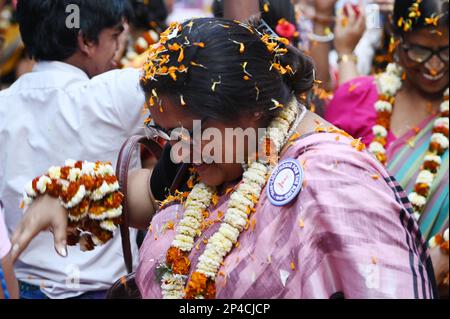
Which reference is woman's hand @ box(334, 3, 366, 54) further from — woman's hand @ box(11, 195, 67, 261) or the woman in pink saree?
woman's hand @ box(11, 195, 67, 261)

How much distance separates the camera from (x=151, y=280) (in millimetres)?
2340

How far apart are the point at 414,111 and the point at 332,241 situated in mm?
1912

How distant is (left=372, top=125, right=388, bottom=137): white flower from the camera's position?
370cm

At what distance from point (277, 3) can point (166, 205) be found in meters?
1.51

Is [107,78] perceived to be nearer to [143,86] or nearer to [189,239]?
[143,86]

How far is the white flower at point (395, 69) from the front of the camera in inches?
150

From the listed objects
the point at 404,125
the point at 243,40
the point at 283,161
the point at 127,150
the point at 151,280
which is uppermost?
the point at 243,40

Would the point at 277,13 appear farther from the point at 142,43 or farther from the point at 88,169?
the point at 88,169

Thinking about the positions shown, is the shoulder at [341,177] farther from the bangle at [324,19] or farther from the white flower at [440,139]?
the bangle at [324,19]

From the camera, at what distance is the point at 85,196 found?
7.76 feet

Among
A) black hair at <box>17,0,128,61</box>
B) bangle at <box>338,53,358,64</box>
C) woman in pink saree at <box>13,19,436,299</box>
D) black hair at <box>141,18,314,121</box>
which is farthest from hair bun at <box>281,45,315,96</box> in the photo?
bangle at <box>338,53,358,64</box>

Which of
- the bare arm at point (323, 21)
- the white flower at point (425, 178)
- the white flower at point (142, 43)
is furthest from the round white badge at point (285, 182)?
the bare arm at point (323, 21)

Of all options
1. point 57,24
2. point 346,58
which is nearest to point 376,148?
point 346,58

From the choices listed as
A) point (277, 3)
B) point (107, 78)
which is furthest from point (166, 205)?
point (277, 3)
